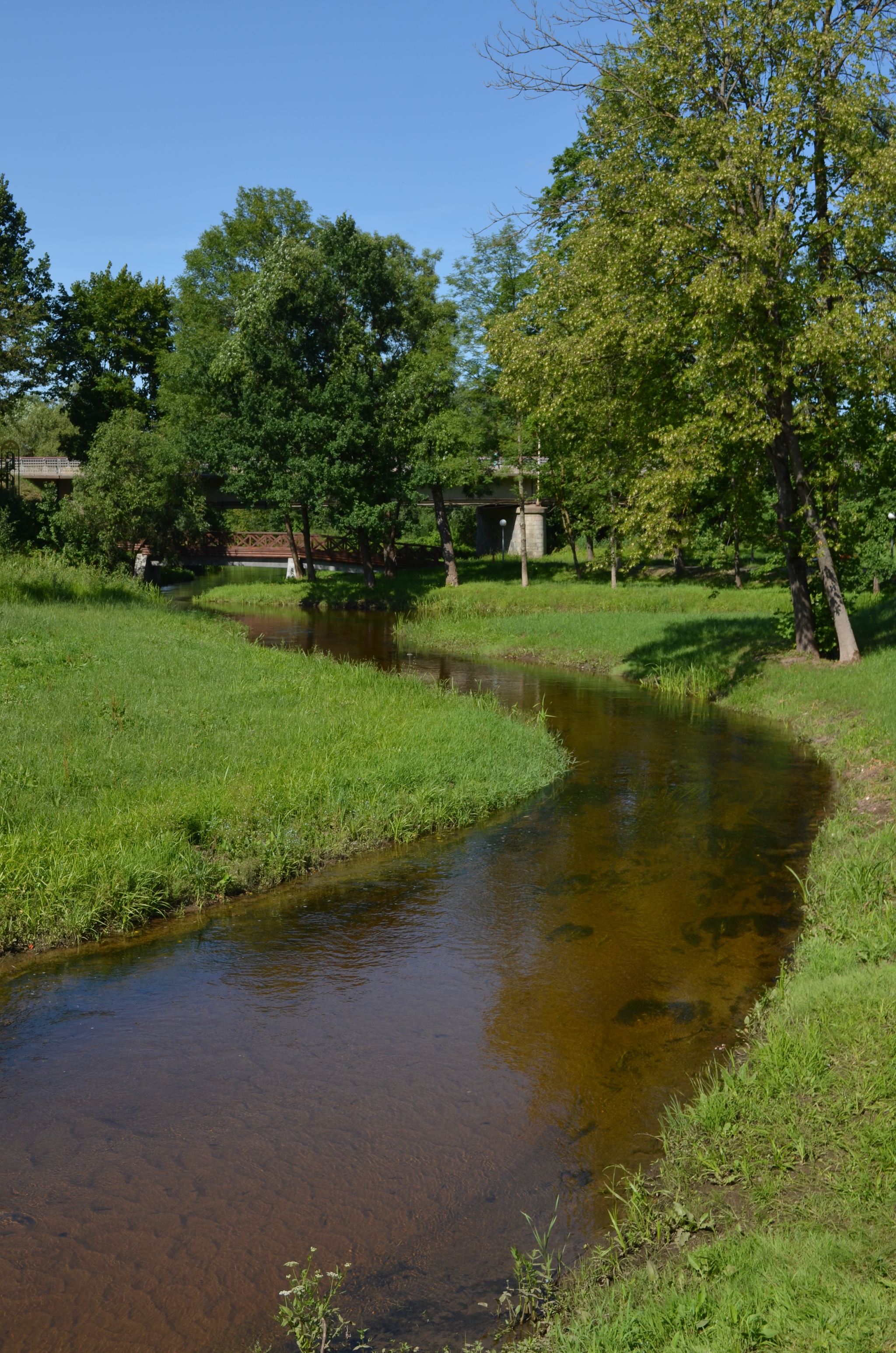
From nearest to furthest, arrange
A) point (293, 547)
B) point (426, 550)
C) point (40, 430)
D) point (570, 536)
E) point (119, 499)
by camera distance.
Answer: point (119, 499), point (570, 536), point (293, 547), point (426, 550), point (40, 430)

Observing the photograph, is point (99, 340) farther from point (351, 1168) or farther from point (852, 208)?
point (351, 1168)

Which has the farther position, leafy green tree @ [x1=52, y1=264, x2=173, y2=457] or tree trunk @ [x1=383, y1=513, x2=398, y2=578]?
leafy green tree @ [x1=52, y1=264, x2=173, y2=457]

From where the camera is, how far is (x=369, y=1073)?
723 cm

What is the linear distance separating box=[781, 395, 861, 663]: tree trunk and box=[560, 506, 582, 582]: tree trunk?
2310 cm

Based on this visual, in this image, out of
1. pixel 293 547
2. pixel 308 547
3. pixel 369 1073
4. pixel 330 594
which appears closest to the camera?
pixel 369 1073

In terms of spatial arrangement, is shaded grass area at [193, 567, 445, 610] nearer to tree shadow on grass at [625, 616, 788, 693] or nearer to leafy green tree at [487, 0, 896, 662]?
tree shadow on grass at [625, 616, 788, 693]

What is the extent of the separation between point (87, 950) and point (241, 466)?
34.1 m

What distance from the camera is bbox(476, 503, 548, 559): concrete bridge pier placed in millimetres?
58438

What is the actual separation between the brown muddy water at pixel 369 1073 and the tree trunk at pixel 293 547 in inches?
1476

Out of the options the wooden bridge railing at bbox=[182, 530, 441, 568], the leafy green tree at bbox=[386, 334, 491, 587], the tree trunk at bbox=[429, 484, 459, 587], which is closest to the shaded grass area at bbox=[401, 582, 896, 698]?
the tree trunk at bbox=[429, 484, 459, 587]

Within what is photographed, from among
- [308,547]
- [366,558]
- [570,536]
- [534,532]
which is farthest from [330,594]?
[534,532]

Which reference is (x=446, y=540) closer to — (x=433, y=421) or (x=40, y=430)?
(x=433, y=421)

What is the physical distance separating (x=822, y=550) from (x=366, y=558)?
27291 millimetres

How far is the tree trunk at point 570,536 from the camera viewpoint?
45656 mm
